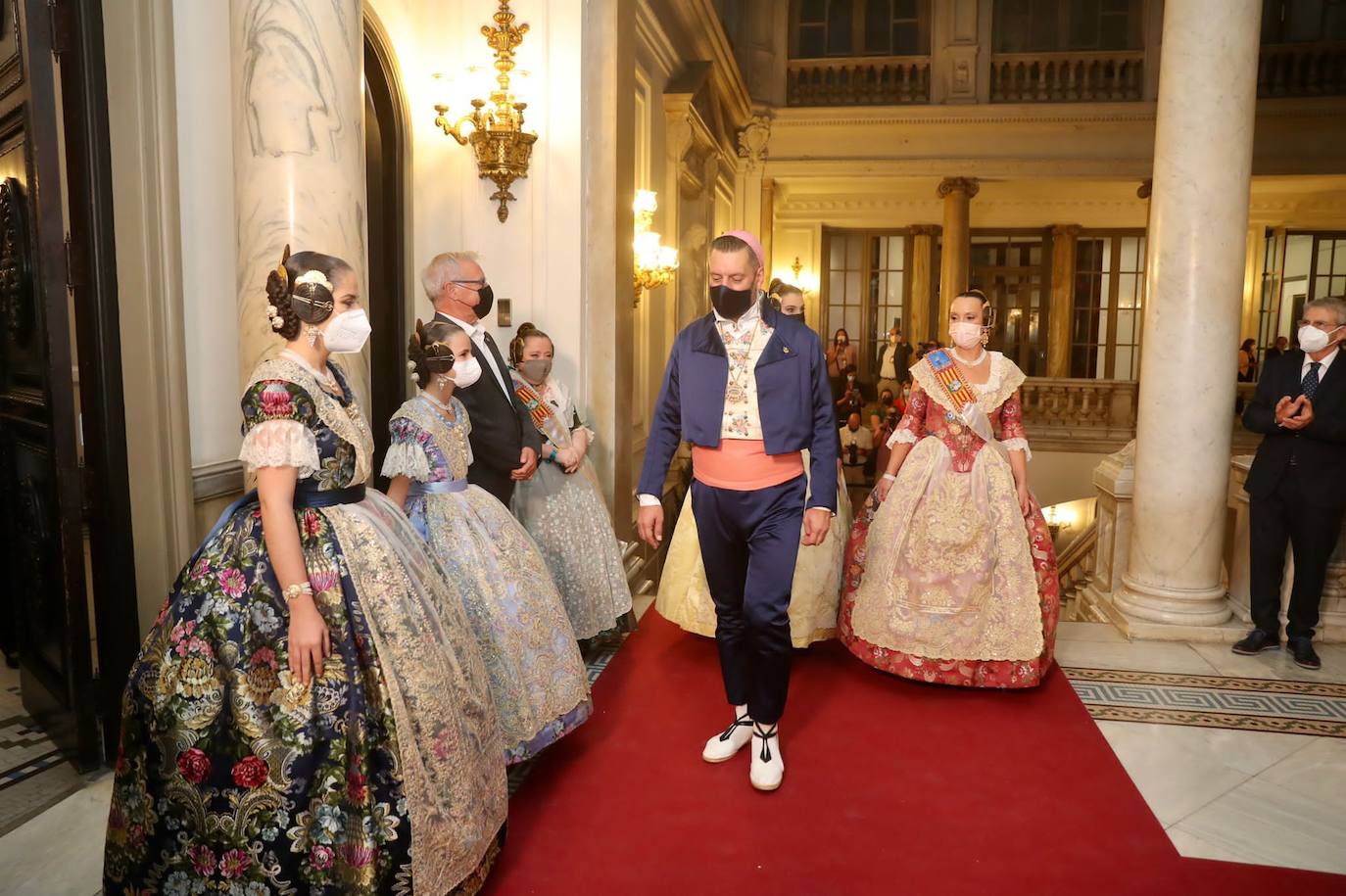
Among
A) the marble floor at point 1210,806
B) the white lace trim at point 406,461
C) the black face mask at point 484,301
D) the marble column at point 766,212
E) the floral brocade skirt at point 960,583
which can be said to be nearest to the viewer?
the marble floor at point 1210,806

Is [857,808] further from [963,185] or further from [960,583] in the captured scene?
[963,185]

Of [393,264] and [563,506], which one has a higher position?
[393,264]

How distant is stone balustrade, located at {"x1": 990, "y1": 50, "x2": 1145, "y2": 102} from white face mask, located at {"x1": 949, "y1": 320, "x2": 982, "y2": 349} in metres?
9.58

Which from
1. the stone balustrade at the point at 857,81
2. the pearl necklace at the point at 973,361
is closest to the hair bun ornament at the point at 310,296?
the pearl necklace at the point at 973,361

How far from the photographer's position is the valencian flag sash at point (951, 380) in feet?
A: 13.3

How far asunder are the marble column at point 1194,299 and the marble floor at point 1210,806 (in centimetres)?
79

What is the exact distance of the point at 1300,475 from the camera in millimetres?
4285

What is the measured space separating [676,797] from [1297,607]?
120 inches

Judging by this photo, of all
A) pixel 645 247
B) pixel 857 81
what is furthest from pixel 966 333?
pixel 857 81

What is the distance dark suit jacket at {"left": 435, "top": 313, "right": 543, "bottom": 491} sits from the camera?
11.9ft

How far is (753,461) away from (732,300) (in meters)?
0.51

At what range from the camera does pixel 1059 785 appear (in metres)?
3.23

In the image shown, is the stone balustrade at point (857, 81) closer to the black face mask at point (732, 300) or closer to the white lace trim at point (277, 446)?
the black face mask at point (732, 300)

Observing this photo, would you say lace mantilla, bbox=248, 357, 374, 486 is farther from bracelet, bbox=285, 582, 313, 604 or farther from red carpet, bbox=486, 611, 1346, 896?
red carpet, bbox=486, 611, 1346, 896
